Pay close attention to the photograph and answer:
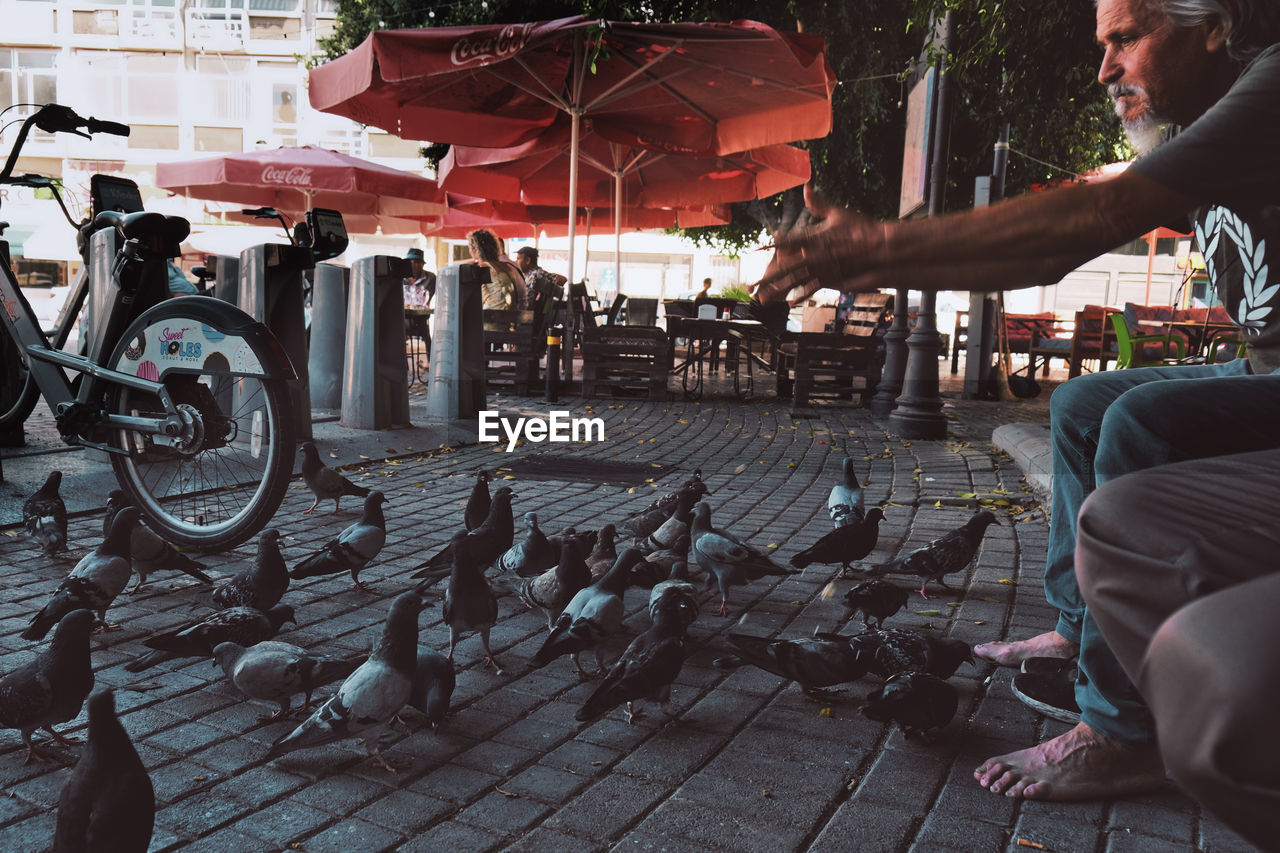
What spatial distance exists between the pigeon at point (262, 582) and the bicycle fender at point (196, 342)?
3.76 feet

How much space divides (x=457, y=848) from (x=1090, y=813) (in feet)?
4.77

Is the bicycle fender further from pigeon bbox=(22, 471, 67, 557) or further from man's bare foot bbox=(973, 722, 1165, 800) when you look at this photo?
man's bare foot bbox=(973, 722, 1165, 800)

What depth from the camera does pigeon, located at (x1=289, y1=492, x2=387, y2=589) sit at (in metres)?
3.77

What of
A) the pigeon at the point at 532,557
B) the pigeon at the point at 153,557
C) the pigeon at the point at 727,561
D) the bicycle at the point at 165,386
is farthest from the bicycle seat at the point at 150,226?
the pigeon at the point at 727,561

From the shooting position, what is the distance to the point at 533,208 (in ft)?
58.3

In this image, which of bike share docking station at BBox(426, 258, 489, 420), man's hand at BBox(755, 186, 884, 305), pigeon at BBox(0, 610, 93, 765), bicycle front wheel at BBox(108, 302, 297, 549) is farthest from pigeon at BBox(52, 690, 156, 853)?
bike share docking station at BBox(426, 258, 489, 420)

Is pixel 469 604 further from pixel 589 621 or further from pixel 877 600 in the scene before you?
pixel 877 600

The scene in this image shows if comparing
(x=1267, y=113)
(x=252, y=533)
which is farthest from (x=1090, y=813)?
(x=252, y=533)

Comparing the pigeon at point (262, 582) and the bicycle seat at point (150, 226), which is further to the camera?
the bicycle seat at point (150, 226)

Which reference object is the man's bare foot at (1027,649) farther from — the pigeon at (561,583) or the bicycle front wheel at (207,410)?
the bicycle front wheel at (207,410)

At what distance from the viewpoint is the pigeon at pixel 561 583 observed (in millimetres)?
3367

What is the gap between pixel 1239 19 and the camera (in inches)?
68.8

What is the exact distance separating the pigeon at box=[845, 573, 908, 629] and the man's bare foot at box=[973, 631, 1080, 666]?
0.31m

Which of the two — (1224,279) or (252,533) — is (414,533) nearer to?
(252,533)
